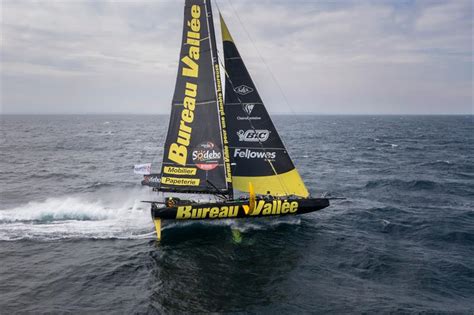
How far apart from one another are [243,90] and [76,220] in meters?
15.7

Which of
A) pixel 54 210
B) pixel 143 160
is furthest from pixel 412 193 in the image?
pixel 143 160

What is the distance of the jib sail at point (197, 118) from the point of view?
74.5 ft

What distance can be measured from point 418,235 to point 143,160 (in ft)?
151

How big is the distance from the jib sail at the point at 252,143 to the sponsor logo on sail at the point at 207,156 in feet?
5.74

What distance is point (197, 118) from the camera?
23953 millimetres

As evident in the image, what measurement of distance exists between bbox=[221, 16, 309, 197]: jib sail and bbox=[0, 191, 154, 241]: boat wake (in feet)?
26.5

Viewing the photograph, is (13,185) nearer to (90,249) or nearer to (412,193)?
A: (90,249)

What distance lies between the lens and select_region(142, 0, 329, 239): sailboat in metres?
23.1

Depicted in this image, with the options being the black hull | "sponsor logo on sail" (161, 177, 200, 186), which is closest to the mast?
the black hull

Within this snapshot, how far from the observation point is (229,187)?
24688 millimetres

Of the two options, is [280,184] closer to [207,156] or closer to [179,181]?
[207,156]

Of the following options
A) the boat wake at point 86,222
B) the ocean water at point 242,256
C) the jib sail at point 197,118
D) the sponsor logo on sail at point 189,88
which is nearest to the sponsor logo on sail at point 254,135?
the jib sail at point 197,118

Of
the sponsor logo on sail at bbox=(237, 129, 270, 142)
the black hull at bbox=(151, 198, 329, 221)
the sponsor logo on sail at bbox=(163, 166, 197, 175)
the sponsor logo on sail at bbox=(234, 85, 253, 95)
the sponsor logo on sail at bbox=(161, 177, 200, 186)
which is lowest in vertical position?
the black hull at bbox=(151, 198, 329, 221)

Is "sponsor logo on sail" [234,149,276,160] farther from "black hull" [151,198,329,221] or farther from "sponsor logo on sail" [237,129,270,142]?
"black hull" [151,198,329,221]
